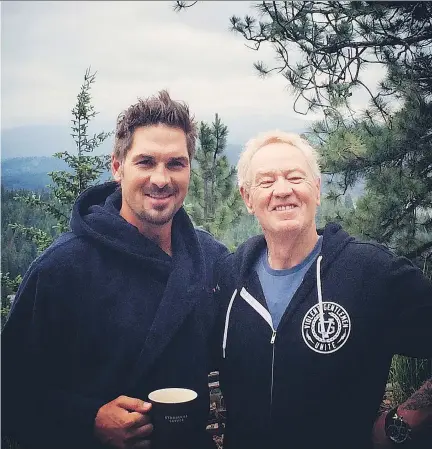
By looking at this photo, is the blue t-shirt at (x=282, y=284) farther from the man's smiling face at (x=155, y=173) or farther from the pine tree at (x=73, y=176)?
the pine tree at (x=73, y=176)

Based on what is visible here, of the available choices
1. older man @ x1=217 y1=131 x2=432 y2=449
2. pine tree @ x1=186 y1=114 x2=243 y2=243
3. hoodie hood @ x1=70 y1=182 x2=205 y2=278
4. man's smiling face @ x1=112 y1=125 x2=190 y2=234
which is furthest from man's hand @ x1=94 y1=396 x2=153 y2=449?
pine tree @ x1=186 y1=114 x2=243 y2=243

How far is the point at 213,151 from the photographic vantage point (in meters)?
2.45

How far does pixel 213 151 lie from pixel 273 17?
691 millimetres

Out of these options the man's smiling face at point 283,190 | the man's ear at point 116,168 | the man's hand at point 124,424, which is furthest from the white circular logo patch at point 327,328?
the man's ear at point 116,168

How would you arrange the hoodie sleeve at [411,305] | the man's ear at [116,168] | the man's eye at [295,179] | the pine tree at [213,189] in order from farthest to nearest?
the pine tree at [213,189] < the man's ear at [116,168] < the man's eye at [295,179] < the hoodie sleeve at [411,305]

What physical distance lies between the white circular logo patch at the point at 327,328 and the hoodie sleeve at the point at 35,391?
0.57 metres

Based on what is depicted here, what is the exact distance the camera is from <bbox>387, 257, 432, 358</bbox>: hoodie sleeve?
1204mm

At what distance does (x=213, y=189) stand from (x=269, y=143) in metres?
1.23

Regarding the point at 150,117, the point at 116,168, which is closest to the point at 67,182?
the point at 116,168

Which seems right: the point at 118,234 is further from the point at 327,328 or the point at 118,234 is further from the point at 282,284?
the point at 327,328

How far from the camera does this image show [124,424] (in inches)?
49.9

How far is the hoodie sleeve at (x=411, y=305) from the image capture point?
120 cm

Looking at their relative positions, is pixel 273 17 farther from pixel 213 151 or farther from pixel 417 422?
pixel 417 422

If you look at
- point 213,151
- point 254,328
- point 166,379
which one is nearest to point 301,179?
point 254,328
